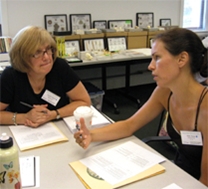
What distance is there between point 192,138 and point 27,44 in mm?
1023

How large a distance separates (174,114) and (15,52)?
0.97 m

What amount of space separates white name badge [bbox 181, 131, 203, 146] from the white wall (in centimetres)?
307

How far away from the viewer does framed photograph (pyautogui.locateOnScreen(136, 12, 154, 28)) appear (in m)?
4.40

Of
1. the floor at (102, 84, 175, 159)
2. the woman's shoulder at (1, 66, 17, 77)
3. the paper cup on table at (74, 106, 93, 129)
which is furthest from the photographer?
the floor at (102, 84, 175, 159)

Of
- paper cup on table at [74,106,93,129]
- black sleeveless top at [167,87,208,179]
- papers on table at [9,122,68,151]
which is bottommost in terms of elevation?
black sleeveless top at [167,87,208,179]

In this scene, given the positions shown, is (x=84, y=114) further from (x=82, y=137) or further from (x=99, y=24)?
(x=99, y=24)

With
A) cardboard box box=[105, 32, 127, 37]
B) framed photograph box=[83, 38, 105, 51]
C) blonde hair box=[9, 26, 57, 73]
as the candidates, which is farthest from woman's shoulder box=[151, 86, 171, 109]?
cardboard box box=[105, 32, 127, 37]

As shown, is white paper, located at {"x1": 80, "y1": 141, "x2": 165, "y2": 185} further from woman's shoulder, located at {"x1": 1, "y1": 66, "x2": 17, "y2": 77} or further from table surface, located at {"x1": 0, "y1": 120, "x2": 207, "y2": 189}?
woman's shoulder, located at {"x1": 1, "y1": 66, "x2": 17, "y2": 77}

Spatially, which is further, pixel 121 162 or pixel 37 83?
pixel 37 83

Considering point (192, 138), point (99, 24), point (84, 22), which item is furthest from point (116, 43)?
point (192, 138)

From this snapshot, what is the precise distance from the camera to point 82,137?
48.4 inches

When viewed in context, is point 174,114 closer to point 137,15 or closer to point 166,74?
point 166,74

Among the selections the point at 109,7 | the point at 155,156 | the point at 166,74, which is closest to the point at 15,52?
the point at 166,74

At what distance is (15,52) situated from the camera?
1573mm
